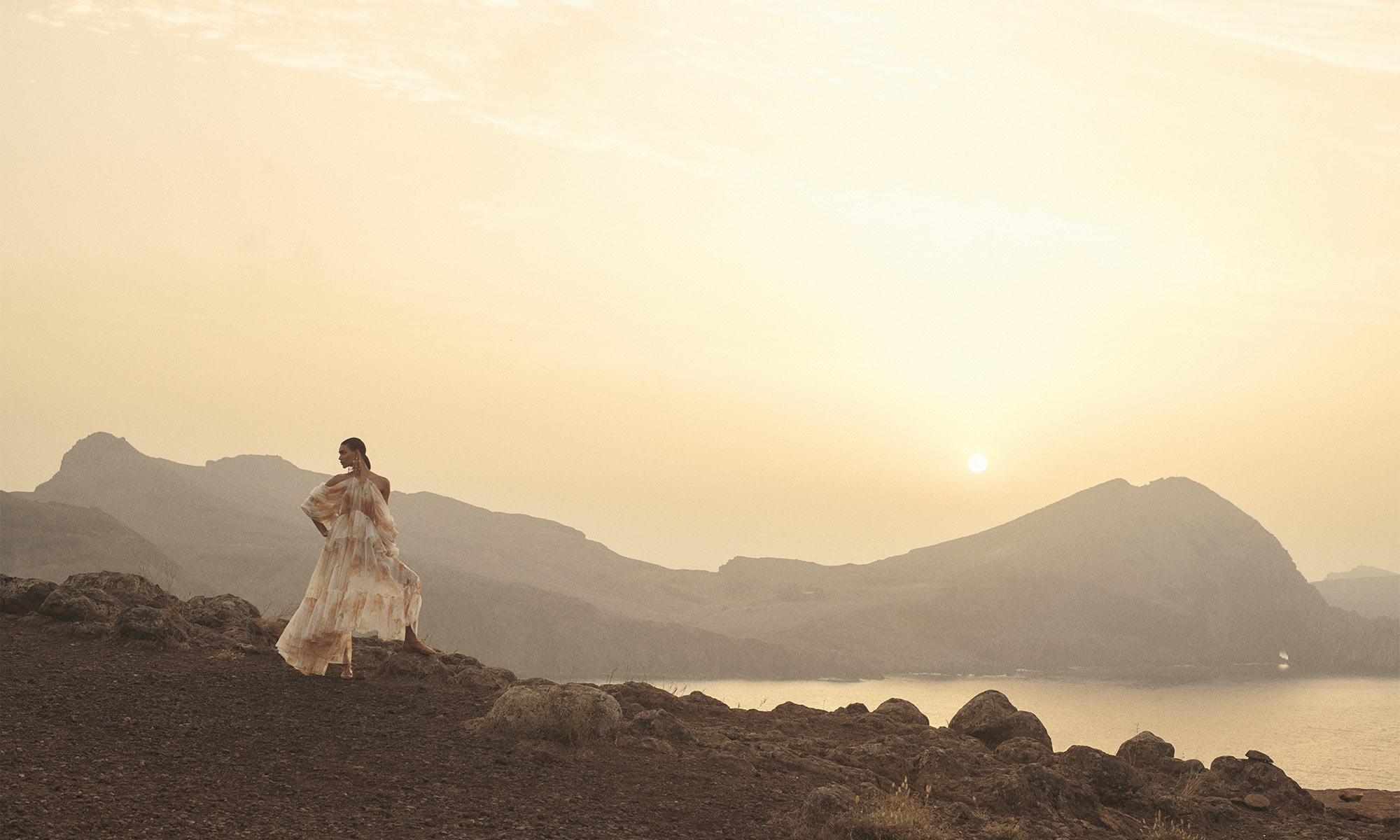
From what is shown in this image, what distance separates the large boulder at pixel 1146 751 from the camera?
13.1 meters

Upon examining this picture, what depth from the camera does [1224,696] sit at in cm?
15512

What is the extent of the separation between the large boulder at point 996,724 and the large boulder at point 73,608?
10.9 metres

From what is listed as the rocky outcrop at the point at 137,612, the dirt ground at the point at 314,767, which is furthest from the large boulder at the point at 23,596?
the dirt ground at the point at 314,767

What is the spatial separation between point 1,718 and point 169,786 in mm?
2126

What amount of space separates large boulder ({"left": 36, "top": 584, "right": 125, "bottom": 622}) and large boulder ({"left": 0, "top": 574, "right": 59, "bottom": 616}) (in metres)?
0.20

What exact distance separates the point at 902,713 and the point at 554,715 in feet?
19.2

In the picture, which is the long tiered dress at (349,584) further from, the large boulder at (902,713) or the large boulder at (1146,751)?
the large boulder at (1146,751)

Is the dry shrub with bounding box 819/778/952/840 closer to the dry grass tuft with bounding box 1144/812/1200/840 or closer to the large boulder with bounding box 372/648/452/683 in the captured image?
the dry grass tuft with bounding box 1144/812/1200/840

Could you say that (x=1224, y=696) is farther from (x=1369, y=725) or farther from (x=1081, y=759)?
(x=1081, y=759)

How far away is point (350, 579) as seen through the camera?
34.9 feet

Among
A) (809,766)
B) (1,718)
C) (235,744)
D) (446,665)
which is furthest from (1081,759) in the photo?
(1,718)

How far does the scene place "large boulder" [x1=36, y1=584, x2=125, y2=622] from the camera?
38.2ft

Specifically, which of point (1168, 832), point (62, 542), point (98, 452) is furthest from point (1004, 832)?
point (98, 452)

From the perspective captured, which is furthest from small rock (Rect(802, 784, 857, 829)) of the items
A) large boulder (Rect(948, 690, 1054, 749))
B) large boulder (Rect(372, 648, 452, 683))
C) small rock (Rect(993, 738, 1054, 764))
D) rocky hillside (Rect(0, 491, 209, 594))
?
rocky hillside (Rect(0, 491, 209, 594))
